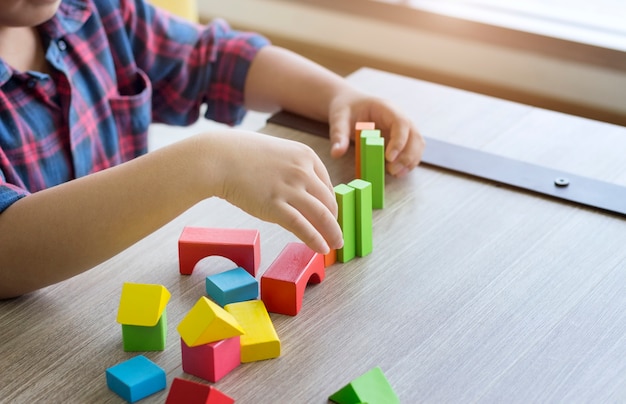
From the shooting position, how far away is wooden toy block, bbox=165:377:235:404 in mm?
640

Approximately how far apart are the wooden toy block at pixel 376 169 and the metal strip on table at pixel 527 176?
109mm

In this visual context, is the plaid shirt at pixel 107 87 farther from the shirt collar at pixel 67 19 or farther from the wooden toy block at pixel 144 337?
the wooden toy block at pixel 144 337

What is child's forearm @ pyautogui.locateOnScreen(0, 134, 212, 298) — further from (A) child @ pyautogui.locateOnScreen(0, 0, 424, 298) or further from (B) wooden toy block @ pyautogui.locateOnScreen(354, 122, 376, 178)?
(B) wooden toy block @ pyautogui.locateOnScreen(354, 122, 376, 178)

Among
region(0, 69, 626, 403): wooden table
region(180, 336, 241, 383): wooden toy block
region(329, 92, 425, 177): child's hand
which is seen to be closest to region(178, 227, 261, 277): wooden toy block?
region(0, 69, 626, 403): wooden table

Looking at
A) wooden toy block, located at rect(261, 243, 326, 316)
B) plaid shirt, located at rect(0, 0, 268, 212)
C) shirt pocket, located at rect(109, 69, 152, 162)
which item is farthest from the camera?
shirt pocket, located at rect(109, 69, 152, 162)

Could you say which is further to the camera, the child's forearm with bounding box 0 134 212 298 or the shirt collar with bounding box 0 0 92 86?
the shirt collar with bounding box 0 0 92 86

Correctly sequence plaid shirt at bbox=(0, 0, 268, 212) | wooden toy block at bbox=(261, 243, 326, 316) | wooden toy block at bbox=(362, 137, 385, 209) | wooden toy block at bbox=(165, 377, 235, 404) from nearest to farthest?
wooden toy block at bbox=(165, 377, 235, 404) → wooden toy block at bbox=(261, 243, 326, 316) → wooden toy block at bbox=(362, 137, 385, 209) → plaid shirt at bbox=(0, 0, 268, 212)

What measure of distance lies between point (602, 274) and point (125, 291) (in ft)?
1.50

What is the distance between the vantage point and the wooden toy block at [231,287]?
30.5 inches

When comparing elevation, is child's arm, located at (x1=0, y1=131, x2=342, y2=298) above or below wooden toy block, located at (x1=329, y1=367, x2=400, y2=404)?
above

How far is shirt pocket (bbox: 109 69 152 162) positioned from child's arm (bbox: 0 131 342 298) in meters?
0.40

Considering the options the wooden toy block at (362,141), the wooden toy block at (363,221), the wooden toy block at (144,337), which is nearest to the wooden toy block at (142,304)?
the wooden toy block at (144,337)

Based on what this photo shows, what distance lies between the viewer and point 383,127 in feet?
3.59

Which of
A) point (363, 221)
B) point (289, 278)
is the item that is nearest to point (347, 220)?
point (363, 221)
